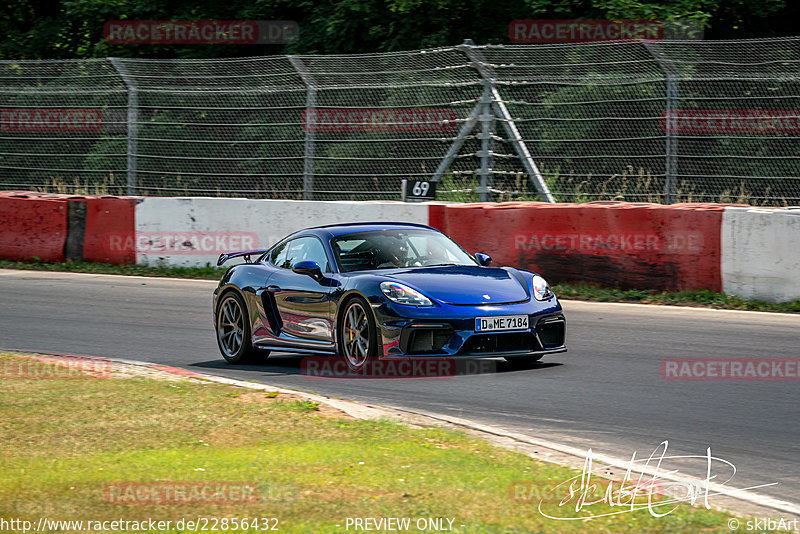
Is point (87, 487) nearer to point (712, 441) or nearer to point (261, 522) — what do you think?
point (261, 522)

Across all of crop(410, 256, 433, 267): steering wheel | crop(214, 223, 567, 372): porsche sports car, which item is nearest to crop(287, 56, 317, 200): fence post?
crop(214, 223, 567, 372): porsche sports car

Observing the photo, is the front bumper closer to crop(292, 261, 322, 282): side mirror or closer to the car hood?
the car hood

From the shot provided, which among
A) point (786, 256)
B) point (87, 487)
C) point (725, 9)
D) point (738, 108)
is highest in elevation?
point (725, 9)

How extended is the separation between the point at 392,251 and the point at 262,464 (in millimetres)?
4317

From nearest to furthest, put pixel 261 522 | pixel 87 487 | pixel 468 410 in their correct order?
pixel 261 522, pixel 87 487, pixel 468 410

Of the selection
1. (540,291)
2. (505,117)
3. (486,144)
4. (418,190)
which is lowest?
(540,291)

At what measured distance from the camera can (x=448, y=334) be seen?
8.76 m

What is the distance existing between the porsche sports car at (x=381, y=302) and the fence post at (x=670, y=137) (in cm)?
564

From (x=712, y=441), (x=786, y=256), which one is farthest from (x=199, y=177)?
(x=712, y=441)

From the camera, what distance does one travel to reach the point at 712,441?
658 cm

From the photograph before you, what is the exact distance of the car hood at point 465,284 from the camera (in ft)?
29.3

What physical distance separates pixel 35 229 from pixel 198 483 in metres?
14.7
